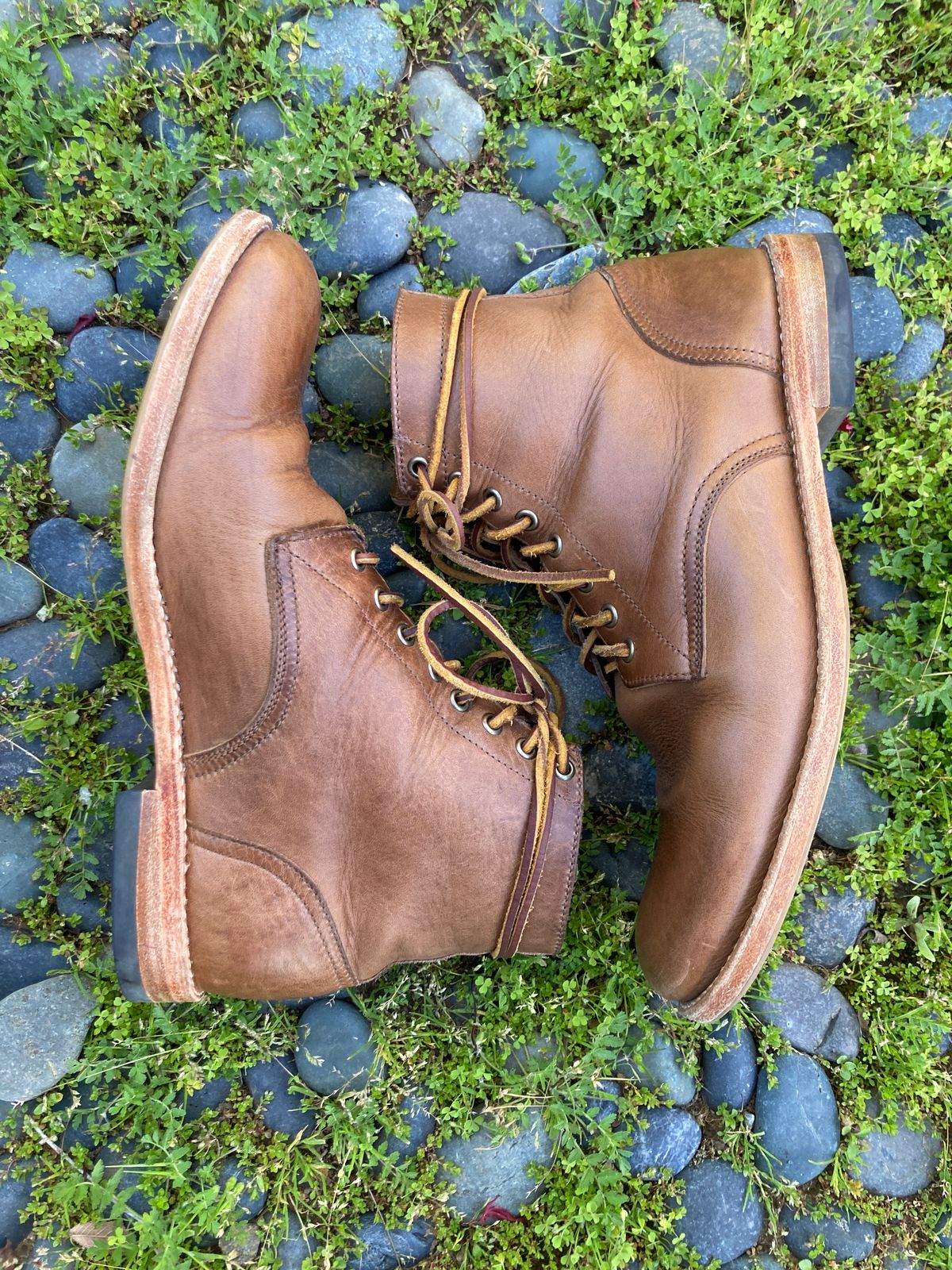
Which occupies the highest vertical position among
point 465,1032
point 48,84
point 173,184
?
point 48,84

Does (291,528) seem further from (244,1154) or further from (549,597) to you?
(244,1154)

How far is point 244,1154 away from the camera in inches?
116

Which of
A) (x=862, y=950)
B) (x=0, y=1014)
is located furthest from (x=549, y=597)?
(x=0, y=1014)

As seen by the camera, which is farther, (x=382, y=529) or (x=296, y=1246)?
(x=382, y=529)

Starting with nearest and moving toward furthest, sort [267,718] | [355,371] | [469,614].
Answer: [267,718]
[469,614]
[355,371]

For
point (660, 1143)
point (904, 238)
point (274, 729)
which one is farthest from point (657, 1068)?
point (904, 238)

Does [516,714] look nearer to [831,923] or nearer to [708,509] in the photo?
[708,509]

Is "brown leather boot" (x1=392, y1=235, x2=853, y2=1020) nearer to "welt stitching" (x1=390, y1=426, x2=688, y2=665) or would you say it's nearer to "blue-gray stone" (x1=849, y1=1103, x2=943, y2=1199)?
"welt stitching" (x1=390, y1=426, x2=688, y2=665)

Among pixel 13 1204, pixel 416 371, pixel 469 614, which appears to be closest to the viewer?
pixel 416 371

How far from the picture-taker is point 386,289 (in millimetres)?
3041

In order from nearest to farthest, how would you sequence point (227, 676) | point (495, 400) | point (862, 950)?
point (227, 676), point (495, 400), point (862, 950)

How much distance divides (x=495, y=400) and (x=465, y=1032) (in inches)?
87.6

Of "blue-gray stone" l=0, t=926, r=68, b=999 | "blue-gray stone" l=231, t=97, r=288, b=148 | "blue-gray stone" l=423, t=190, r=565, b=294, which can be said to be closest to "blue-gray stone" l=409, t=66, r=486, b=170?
"blue-gray stone" l=423, t=190, r=565, b=294

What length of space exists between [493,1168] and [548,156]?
12.0 feet
